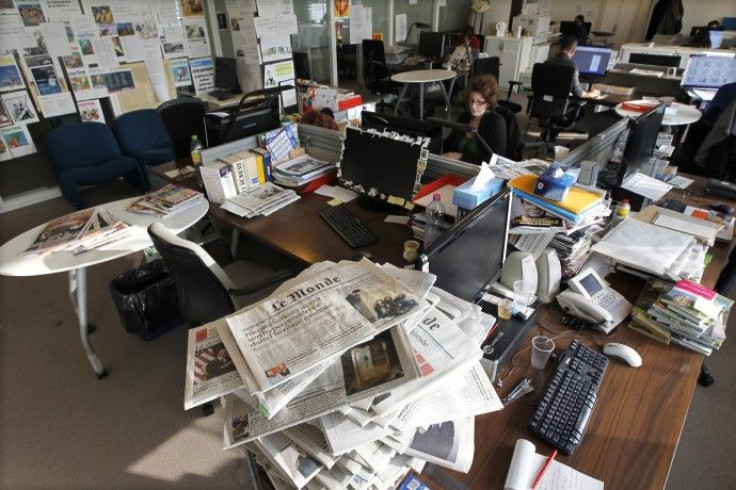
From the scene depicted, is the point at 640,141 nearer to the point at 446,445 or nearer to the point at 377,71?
the point at 446,445

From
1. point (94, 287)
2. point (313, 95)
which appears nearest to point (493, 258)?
point (313, 95)

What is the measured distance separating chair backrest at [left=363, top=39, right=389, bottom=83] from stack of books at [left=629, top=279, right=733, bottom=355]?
5.33 meters

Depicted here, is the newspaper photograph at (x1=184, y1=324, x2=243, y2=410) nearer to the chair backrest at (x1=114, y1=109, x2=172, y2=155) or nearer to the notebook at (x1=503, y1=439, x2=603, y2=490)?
the notebook at (x1=503, y1=439, x2=603, y2=490)

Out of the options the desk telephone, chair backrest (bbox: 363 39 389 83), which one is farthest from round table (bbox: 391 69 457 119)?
the desk telephone

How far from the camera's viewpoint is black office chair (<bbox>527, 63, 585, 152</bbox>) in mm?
4477

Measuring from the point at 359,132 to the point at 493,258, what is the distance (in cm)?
114

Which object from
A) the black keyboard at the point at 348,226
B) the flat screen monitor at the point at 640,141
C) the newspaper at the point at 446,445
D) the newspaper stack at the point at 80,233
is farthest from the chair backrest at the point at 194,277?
the flat screen monitor at the point at 640,141

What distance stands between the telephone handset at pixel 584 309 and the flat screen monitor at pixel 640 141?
1058mm

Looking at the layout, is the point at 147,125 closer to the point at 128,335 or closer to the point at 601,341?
the point at 128,335

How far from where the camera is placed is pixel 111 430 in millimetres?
2051

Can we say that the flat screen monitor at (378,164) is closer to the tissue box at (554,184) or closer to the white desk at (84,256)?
the tissue box at (554,184)

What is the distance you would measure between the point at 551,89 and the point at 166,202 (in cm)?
411

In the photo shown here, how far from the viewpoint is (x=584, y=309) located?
151 cm

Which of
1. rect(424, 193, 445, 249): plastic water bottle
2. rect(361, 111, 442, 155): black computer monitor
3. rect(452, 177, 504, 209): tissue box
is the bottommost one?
rect(424, 193, 445, 249): plastic water bottle
